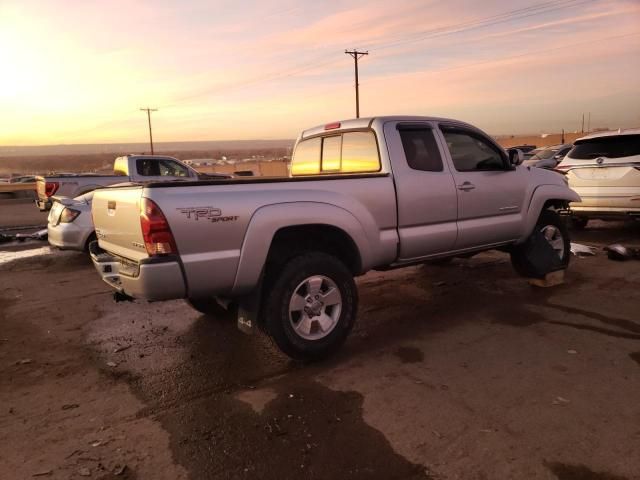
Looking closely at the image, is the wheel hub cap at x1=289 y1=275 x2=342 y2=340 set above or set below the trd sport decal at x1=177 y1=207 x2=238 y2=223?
below

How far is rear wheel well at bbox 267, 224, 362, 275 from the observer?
13.7 feet

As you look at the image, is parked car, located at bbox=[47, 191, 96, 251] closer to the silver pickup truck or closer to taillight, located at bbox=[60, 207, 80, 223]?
taillight, located at bbox=[60, 207, 80, 223]

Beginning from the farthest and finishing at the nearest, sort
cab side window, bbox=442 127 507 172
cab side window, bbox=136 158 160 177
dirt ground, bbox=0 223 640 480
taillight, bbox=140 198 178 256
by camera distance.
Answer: cab side window, bbox=136 158 160 177, cab side window, bbox=442 127 507 172, taillight, bbox=140 198 178 256, dirt ground, bbox=0 223 640 480

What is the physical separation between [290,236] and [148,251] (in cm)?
122

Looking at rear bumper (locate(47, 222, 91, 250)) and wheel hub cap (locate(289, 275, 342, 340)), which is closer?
wheel hub cap (locate(289, 275, 342, 340))

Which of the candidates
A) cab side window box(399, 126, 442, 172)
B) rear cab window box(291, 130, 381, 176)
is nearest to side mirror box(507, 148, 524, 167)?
cab side window box(399, 126, 442, 172)

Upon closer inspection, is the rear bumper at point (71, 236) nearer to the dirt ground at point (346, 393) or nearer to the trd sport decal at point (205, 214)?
the dirt ground at point (346, 393)

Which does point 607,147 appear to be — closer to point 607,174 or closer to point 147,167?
point 607,174

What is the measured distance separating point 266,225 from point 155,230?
0.83 metres

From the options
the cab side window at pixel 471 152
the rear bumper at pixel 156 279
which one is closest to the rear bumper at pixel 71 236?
the rear bumper at pixel 156 279

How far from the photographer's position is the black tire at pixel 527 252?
6.16 metres

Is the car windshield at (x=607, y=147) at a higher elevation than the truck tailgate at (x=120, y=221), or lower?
higher

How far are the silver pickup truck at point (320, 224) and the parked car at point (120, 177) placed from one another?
8693 millimetres

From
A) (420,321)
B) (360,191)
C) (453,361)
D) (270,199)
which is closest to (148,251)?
(270,199)
